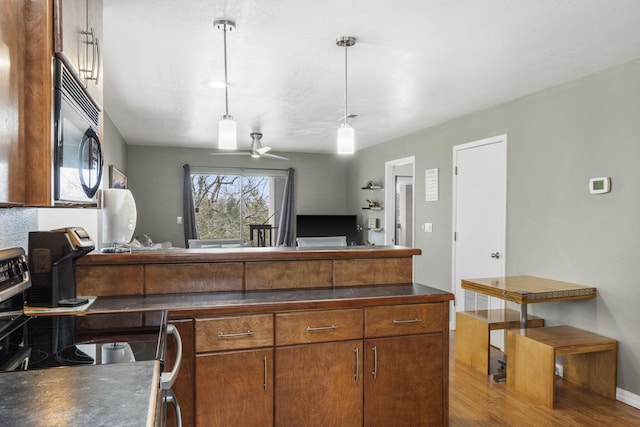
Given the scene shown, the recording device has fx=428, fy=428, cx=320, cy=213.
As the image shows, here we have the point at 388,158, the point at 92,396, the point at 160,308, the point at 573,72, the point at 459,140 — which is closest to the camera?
the point at 92,396

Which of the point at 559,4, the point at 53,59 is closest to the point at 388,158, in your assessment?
the point at 559,4

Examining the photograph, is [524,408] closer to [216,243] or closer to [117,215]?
[216,243]

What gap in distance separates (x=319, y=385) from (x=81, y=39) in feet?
5.88

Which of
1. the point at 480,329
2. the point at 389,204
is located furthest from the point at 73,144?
the point at 389,204

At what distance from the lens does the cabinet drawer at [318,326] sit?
2.04 metres

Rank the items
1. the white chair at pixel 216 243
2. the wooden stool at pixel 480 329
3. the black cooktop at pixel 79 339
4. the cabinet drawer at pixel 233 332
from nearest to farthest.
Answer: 1. the black cooktop at pixel 79 339
2. the cabinet drawer at pixel 233 332
3. the wooden stool at pixel 480 329
4. the white chair at pixel 216 243

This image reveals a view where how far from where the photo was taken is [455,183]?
4.66 m

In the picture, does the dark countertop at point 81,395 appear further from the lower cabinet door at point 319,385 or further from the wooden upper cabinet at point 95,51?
the wooden upper cabinet at point 95,51

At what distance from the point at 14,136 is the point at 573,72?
3.42 meters

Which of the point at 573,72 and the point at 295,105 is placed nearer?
the point at 573,72

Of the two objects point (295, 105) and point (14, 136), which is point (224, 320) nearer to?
point (14, 136)

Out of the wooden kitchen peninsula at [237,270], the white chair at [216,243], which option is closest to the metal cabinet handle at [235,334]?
the wooden kitchen peninsula at [237,270]

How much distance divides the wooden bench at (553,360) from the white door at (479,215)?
2.90ft

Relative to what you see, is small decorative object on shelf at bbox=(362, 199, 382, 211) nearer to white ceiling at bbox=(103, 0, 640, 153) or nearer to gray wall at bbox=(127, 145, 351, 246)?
gray wall at bbox=(127, 145, 351, 246)
